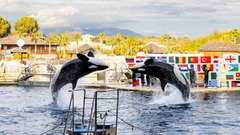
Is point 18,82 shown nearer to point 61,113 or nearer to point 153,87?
point 153,87

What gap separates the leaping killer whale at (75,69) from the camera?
28.5 meters

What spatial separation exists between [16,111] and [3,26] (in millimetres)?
125437

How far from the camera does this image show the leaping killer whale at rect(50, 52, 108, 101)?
28469mm

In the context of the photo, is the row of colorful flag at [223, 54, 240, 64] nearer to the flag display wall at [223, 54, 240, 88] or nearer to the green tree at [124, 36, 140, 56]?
the flag display wall at [223, 54, 240, 88]

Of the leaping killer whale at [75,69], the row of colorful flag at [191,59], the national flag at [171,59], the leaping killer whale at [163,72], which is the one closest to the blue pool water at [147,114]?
the leaping killer whale at [163,72]

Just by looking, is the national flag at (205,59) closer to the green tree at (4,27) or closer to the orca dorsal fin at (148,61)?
the orca dorsal fin at (148,61)

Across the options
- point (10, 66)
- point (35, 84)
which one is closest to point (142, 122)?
point (35, 84)

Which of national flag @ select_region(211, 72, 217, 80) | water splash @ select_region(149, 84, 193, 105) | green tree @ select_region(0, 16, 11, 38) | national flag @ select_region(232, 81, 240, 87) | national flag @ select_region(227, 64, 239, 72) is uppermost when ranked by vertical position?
green tree @ select_region(0, 16, 11, 38)

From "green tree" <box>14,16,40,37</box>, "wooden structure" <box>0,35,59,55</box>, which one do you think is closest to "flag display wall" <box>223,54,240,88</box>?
"wooden structure" <box>0,35,59,55</box>

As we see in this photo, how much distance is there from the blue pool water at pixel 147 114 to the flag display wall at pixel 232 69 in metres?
3.94

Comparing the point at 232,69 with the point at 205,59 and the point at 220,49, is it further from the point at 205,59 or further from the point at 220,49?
the point at 220,49

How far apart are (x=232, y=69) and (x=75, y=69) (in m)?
19.2

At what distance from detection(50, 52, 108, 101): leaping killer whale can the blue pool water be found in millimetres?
1690

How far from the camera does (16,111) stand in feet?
103
